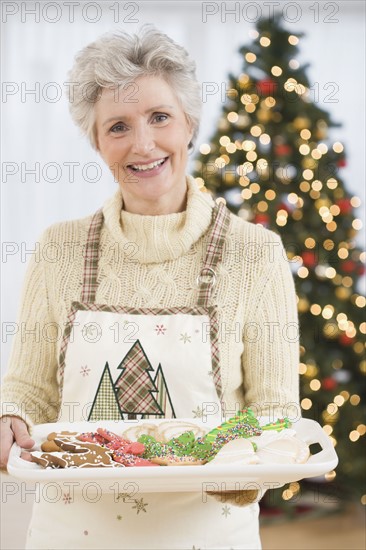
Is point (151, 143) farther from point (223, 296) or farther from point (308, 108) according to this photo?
point (308, 108)

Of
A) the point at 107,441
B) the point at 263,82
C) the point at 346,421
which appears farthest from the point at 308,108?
the point at 107,441

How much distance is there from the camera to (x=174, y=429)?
1462mm

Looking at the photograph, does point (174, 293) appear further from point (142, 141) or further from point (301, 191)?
point (301, 191)

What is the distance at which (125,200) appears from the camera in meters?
1.74

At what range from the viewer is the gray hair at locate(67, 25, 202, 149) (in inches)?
63.1

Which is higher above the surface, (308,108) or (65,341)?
(308,108)

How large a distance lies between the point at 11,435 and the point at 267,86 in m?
2.23

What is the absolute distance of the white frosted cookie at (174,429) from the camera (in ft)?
4.74

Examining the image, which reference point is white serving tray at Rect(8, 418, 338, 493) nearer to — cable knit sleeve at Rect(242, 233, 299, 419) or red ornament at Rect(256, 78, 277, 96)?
cable knit sleeve at Rect(242, 233, 299, 419)

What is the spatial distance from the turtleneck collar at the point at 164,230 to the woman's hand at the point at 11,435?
435mm

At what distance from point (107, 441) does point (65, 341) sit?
0.29m

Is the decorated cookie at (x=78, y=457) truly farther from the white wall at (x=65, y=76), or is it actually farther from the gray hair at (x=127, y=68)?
the white wall at (x=65, y=76)

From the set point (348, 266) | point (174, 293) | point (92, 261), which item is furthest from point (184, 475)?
point (348, 266)

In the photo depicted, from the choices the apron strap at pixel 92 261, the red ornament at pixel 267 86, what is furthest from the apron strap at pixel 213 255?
the red ornament at pixel 267 86
